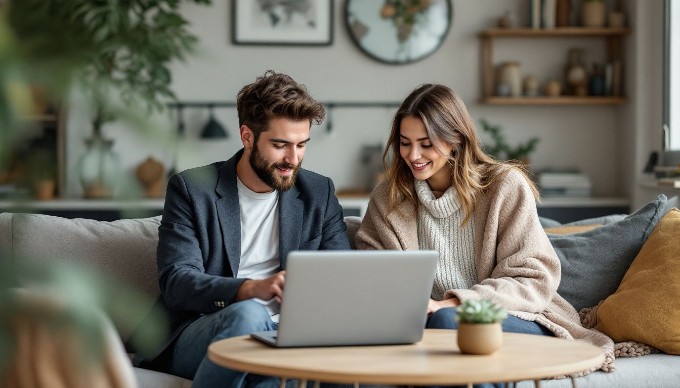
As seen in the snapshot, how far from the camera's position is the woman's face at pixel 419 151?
269 cm

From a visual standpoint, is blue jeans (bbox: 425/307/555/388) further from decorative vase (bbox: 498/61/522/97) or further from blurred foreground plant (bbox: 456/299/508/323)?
decorative vase (bbox: 498/61/522/97)

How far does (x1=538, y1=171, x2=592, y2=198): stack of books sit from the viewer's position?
17.5ft

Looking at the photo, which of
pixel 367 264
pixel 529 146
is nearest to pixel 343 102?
pixel 529 146

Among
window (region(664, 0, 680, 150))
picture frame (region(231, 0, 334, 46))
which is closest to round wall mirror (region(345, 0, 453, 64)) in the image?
picture frame (region(231, 0, 334, 46))

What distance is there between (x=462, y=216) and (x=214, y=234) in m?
0.70

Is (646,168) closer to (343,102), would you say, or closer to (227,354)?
(343,102)

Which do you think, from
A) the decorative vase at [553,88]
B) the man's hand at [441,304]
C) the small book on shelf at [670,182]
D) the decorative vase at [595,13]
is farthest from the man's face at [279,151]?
the decorative vase at [595,13]

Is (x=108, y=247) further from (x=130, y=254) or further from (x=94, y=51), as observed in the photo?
(x=94, y=51)

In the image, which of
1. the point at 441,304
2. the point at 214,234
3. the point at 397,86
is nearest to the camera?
the point at 441,304

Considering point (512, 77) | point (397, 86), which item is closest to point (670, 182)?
point (512, 77)

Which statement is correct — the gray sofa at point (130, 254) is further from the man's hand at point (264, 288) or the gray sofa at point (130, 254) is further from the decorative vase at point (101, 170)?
the decorative vase at point (101, 170)

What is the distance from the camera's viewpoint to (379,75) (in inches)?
220

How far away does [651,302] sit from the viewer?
8.79 ft

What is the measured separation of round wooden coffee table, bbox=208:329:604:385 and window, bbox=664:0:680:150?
3120mm
